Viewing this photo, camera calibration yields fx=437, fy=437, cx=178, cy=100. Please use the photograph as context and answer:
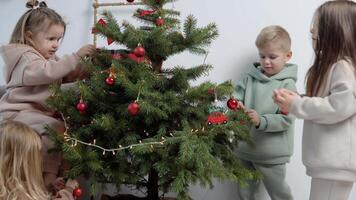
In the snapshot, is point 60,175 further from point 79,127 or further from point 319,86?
point 319,86

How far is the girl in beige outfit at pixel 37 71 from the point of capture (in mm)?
1707

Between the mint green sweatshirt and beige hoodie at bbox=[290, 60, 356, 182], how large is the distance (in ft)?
1.15

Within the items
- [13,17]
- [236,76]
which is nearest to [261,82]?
[236,76]

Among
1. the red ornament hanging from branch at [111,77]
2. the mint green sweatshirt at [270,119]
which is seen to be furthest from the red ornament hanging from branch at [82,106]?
the mint green sweatshirt at [270,119]

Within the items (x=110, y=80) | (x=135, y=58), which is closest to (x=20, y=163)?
(x=110, y=80)

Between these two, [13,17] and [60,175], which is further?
[13,17]

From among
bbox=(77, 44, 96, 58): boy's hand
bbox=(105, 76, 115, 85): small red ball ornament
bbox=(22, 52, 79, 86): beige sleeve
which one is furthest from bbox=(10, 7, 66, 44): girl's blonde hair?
bbox=(105, 76, 115, 85): small red ball ornament

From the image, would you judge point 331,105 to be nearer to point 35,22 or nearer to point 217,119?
point 217,119

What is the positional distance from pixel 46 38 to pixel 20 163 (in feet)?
2.19

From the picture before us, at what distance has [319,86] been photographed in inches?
62.4

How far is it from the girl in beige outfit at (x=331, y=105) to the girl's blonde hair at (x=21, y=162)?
2.84ft

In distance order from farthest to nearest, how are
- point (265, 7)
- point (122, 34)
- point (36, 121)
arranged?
point (265, 7) < point (36, 121) < point (122, 34)

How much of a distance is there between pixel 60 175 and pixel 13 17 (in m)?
1.20

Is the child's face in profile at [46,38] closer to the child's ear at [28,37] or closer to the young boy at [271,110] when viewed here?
Result: the child's ear at [28,37]
